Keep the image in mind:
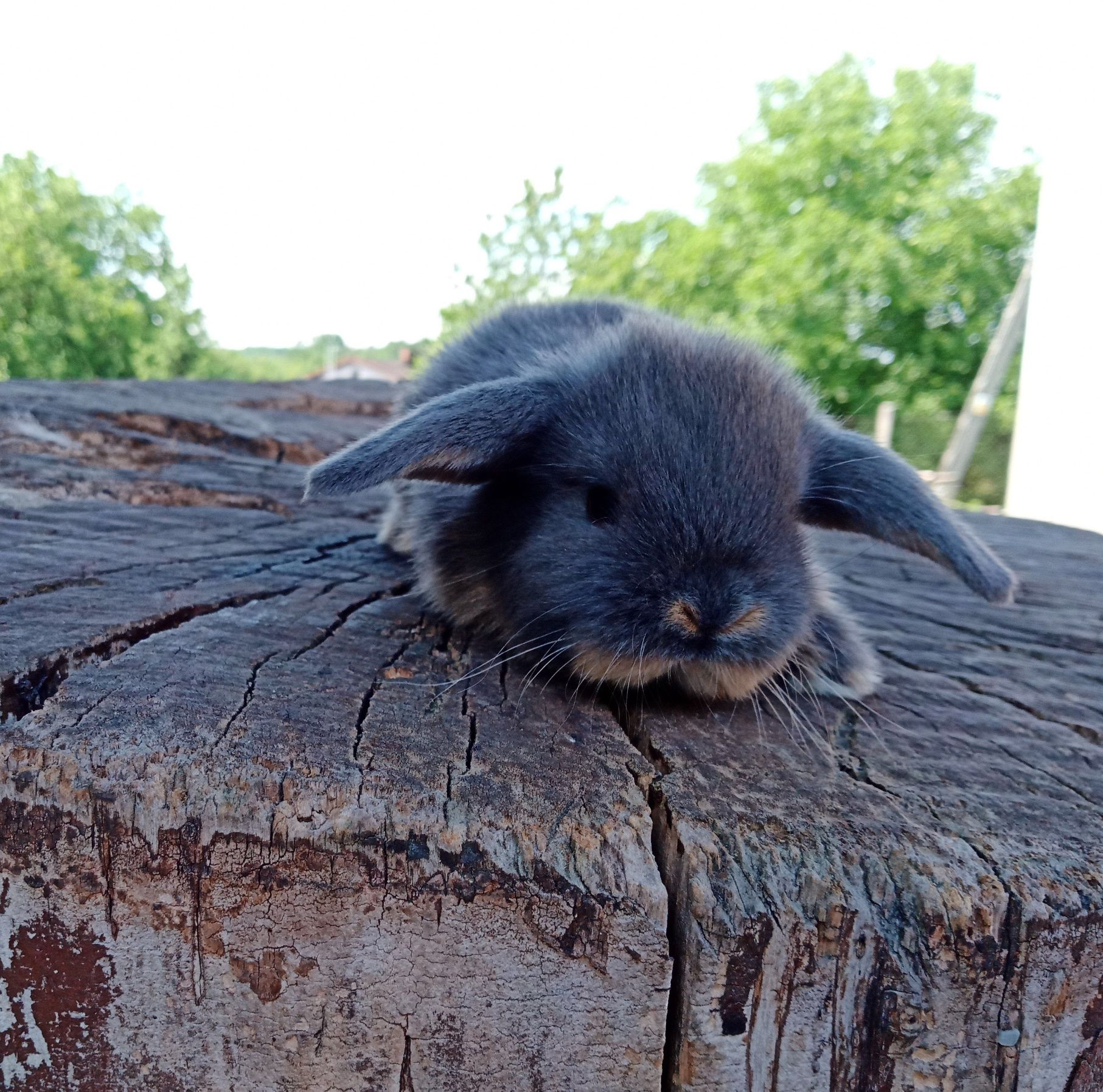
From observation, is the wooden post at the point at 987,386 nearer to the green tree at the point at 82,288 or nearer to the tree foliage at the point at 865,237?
the tree foliage at the point at 865,237

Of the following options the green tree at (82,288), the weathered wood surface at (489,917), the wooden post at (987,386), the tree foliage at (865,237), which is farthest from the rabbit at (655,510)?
the green tree at (82,288)

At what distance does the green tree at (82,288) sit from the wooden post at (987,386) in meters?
17.4

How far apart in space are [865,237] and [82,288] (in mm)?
21948

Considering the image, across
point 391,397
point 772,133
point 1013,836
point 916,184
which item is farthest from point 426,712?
point 772,133

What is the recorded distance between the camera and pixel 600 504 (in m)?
1.88

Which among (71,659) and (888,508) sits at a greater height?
(888,508)

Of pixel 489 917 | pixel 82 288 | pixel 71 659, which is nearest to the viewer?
pixel 489 917

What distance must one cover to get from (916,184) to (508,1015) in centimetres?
2319

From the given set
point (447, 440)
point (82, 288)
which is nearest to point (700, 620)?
point (447, 440)

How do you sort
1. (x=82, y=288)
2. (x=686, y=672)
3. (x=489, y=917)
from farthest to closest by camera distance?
(x=82, y=288), (x=686, y=672), (x=489, y=917)

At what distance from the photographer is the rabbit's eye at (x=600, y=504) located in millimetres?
1842

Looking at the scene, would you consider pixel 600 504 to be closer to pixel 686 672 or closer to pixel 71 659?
pixel 686 672

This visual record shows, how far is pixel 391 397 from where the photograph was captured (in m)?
6.92

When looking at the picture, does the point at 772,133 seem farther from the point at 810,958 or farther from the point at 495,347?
the point at 810,958
